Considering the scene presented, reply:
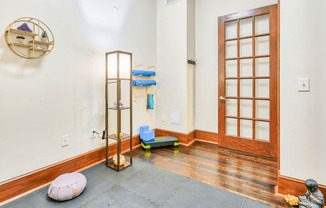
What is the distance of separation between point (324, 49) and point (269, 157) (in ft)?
5.85

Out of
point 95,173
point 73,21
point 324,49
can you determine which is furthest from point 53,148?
point 324,49

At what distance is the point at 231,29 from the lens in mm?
3127

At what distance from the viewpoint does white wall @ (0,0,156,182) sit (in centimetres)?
172

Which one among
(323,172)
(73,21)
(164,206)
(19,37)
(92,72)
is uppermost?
(73,21)

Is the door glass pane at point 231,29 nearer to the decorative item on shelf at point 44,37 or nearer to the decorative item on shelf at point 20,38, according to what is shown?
the decorative item on shelf at point 44,37

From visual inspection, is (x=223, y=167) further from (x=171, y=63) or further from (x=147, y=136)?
(x=171, y=63)

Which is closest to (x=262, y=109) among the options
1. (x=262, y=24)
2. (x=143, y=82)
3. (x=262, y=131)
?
(x=262, y=131)

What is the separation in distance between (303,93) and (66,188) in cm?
243

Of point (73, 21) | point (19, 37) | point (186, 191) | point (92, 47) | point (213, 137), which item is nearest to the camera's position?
point (19, 37)

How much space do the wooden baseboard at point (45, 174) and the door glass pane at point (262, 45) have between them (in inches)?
114

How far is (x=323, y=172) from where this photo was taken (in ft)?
5.29

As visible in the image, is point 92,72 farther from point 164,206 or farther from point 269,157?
point 269,157

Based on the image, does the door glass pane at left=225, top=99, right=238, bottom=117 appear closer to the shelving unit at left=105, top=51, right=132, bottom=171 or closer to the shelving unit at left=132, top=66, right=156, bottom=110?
the shelving unit at left=132, top=66, right=156, bottom=110

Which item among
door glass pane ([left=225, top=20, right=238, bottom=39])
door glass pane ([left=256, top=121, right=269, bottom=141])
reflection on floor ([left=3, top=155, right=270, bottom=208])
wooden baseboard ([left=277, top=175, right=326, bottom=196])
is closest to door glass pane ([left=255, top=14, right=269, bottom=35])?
door glass pane ([left=225, top=20, right=238, bottom=39])
